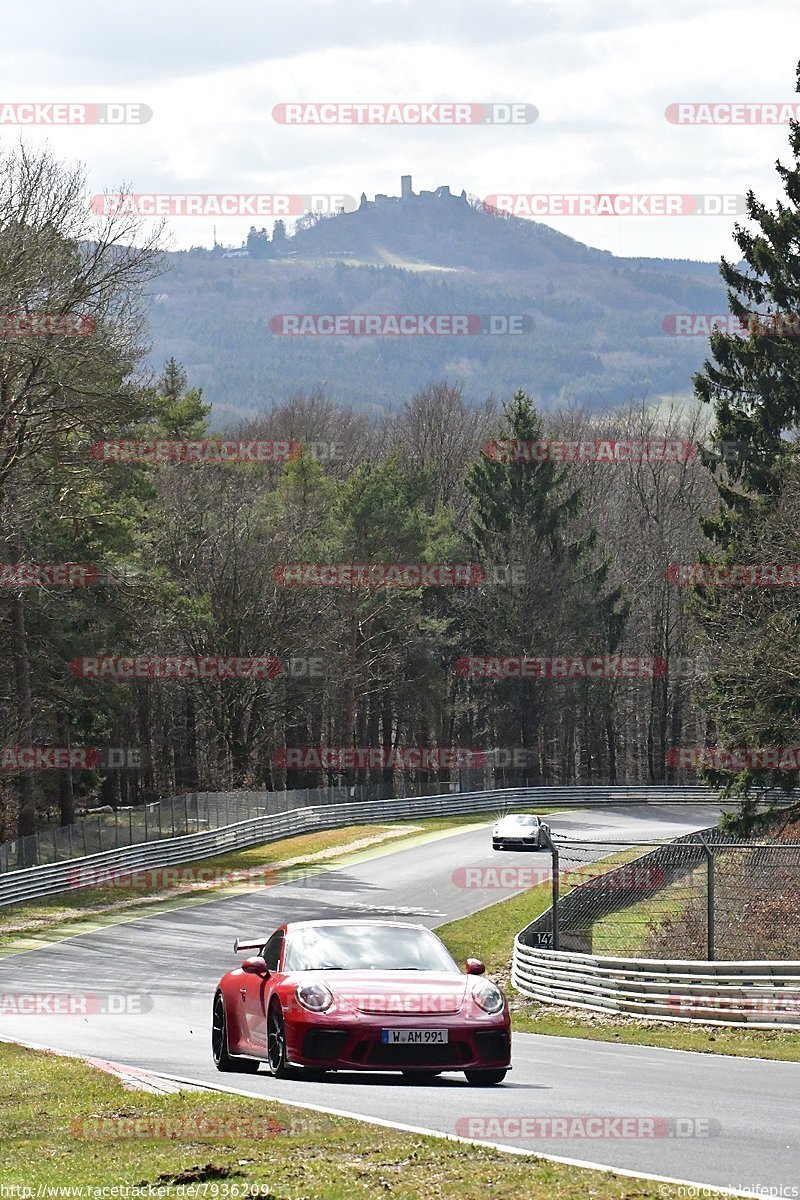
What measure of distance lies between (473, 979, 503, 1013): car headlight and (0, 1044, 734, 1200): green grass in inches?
25.8

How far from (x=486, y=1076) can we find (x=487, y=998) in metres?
0.73

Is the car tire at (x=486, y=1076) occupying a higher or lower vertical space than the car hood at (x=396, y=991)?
lower

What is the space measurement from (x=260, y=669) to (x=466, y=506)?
28033 millimetres

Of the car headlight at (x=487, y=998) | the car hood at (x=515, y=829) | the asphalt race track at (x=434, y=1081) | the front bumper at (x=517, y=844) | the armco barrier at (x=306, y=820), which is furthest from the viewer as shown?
the car hood at (x=515, y=829)

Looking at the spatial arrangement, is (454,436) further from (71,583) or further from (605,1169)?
(605,1169)

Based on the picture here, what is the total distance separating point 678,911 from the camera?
24484mm

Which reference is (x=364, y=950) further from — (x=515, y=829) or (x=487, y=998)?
(x=515, y=829)

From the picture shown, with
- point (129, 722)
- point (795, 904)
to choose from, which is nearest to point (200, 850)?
point (129, 722)

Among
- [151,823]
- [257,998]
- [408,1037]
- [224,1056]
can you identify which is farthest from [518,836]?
[408,1037]

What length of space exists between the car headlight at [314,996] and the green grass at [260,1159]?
2.48 ft

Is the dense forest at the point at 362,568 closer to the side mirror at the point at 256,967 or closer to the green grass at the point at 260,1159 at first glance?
the side mirror at the point at 256,967

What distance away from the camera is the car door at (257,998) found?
13.0 metres

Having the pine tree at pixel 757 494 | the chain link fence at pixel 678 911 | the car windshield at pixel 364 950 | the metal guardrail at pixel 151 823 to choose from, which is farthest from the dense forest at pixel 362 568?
the car windshield at pixel 364 950

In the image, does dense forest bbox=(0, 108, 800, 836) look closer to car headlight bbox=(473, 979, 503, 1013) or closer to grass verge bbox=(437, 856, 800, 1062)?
grass verge bbox=(437, 856, 800, 1062)
